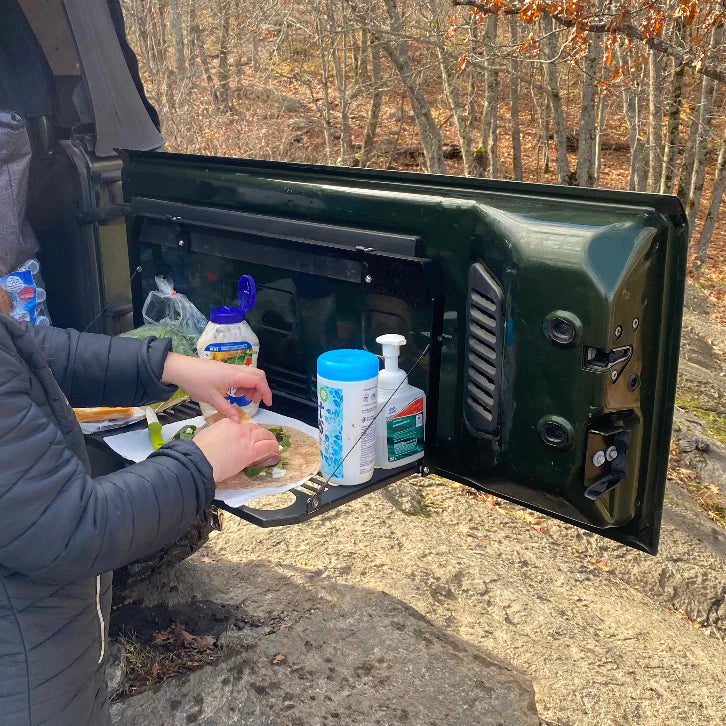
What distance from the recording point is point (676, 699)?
2885 millimetres

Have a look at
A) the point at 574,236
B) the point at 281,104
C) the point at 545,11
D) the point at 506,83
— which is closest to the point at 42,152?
A: the point at 574,236

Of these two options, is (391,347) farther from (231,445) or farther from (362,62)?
(362,62)

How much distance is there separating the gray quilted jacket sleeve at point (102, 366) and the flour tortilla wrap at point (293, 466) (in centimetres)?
35

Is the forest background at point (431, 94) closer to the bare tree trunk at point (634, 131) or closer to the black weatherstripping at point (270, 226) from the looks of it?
the bare tree trunk at point (634, 131)

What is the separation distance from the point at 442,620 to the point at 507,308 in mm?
1767

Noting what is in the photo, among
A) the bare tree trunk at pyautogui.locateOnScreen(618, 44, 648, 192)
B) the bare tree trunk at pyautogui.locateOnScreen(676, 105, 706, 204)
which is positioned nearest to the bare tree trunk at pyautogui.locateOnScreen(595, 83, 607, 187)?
the bare tree trunk at pyautogui.locateOnScreen(618, 44, 648, 192)

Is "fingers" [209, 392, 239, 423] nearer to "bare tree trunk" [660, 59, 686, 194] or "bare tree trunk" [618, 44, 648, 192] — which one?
"bare tree trunk" [660, 59, 686, 194]

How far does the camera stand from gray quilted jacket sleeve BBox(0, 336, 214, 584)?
4.28ft

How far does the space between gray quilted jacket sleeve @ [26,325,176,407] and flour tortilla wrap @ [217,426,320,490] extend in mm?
353

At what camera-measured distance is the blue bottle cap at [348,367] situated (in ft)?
5.98

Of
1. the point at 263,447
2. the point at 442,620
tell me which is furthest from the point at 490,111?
the point at 263,447

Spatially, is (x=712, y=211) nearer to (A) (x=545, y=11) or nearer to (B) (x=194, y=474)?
(A) (x=545, y=11)

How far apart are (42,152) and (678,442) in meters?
4.34

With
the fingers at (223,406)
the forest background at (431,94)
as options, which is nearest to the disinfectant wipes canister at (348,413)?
the fingers at (223,406)
